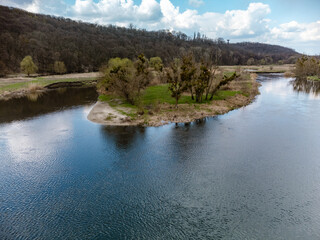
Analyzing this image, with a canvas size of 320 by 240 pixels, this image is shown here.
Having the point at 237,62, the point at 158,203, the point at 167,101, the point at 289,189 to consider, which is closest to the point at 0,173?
the point at 158,203

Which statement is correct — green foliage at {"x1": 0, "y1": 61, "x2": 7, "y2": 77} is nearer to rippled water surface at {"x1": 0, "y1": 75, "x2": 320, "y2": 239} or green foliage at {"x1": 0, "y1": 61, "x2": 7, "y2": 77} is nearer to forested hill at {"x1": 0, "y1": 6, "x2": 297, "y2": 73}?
forested hill at {"x1": 0, "y1": 6, "x2": 297, "y2": 73}

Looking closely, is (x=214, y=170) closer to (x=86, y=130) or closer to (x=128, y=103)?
(x=86, y=130)

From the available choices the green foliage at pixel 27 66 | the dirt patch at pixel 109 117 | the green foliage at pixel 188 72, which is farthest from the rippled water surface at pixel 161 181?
the green foliage at pixel 27 66

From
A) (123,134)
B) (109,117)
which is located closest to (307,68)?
(109,117)

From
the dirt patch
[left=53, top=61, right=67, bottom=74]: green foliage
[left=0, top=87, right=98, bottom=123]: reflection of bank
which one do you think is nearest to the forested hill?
[left=53, top=61, right=67, bottom=74]: green foliage

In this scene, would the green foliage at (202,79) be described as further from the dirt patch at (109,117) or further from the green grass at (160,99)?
the dirt patch at (109,117)

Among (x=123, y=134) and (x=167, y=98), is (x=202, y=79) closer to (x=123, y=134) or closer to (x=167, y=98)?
(x=167, y=98)
